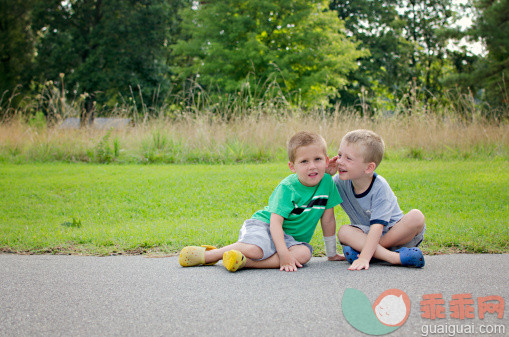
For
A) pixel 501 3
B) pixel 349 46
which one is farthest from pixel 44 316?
pixel 501 3

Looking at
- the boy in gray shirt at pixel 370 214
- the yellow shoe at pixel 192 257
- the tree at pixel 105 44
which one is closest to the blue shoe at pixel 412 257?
the boy in gray shirt at pixel 370 214

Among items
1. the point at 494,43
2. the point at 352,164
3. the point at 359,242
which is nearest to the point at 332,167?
the point at 352,164

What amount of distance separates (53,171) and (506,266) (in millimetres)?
7054

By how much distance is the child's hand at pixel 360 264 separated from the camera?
324 cm

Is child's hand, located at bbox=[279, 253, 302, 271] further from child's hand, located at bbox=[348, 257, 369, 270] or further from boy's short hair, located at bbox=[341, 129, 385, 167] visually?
boy's short hair, located at bbox=[341, 129, 385, 167]

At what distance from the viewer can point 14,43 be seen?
2961cm

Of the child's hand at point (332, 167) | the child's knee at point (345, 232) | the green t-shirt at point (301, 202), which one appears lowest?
the child's knee at point (345, 232)

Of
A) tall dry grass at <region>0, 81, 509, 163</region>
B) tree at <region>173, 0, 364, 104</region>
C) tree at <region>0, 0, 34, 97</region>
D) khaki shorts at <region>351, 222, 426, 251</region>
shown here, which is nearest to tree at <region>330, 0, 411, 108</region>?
tree at <region>173, 0, 364, 104</region>

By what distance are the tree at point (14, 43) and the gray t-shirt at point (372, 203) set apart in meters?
30.5

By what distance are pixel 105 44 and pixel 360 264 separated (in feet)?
91.7

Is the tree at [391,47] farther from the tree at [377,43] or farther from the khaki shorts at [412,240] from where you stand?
the khaki shorts at [412,240]

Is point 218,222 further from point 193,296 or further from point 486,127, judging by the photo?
point 486,127

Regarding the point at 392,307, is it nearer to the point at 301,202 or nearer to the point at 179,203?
the point at 301,202

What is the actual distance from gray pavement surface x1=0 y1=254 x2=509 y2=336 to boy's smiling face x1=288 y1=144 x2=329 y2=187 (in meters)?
0.69
